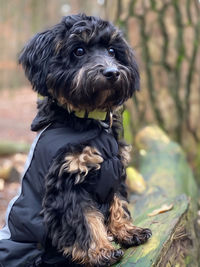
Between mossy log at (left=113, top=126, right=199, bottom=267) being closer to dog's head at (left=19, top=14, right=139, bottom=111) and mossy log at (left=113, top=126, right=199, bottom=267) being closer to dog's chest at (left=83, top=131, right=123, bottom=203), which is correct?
dog's chest at (left=83, top=131, right=123, bottom=203)

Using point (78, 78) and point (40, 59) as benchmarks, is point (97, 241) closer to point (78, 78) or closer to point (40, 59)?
point (78, 78)

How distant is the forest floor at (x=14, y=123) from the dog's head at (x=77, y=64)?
2987 millimetres

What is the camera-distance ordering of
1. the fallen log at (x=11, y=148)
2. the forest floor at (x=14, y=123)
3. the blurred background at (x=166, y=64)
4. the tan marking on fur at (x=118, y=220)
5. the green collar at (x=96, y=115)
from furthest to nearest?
the fallen log at (x=11, y=148) → the forest floor at (x=14, y=123) → the blurred background at (x=166, y=64) → the tan marking on fur at (x=118, y=220) → the green collar at (x=96, y=115)

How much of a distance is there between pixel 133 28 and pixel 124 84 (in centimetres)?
317

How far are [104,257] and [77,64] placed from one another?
1.40 metres

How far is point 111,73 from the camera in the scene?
3.00 m

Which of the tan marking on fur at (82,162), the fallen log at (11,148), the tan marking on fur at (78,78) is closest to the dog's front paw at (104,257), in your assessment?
the tan marking on fur at (82,162)

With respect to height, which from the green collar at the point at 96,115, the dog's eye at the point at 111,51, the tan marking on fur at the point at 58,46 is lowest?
the green collar at the point at 96,115

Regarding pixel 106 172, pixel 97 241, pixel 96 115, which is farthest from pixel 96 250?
pixel 96 115

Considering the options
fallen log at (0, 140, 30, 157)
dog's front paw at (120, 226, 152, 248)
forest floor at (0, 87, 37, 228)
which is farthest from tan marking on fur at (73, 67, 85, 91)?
fallen log at (0, 140, 30, 157)

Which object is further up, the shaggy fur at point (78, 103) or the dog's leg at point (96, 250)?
the shaggy fur at point (78, 103)

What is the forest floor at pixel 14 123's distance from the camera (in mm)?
6780

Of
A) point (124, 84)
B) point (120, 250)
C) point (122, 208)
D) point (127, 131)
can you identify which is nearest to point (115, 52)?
point (124, 84)

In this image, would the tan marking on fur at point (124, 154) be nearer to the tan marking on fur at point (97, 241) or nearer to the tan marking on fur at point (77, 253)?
the tan marking on fur at point (97, 241)
